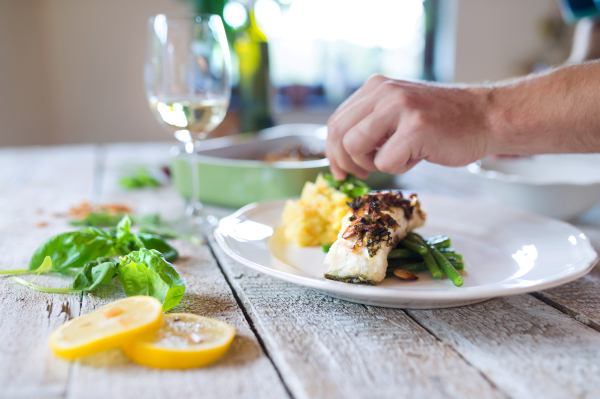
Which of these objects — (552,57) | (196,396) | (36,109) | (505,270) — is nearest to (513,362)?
(505,270)

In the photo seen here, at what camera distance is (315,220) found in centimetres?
111

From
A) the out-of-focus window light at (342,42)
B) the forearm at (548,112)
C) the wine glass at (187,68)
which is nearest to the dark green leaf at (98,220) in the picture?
the wine glass at (187,68)

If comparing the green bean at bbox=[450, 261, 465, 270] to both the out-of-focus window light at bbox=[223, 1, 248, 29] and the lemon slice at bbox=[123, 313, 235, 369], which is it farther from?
the out-of-focus window light at bbox=[223, 1, 248, 29]

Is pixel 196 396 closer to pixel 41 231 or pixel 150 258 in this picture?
pixel 150 258

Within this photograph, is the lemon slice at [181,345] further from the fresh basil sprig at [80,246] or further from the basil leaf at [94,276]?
the fresh basil sprig at [80,246]

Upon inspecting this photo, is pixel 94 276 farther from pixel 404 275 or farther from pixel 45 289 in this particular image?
pixel 404 275

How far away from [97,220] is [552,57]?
6087 millimetres

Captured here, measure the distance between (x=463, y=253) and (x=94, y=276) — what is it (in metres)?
0.74

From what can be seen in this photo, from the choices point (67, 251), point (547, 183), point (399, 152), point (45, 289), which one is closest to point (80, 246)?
point (67, 251)

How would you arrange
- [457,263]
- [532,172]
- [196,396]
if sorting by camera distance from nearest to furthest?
[196,396] < [457,263] < [532,172]

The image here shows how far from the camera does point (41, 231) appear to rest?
1.33 m

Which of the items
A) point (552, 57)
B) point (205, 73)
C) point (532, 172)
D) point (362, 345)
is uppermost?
point (552, 57)

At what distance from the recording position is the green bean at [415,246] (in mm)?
930

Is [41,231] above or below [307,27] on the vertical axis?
below
